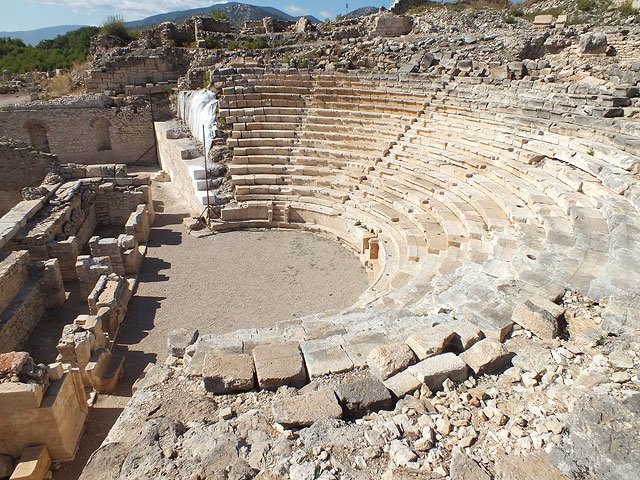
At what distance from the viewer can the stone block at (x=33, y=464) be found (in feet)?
17.4

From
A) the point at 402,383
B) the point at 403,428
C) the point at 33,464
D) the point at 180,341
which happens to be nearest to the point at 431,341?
the point at 402,383

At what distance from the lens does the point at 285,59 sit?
17531 mm

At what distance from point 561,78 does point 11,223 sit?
14850 mm

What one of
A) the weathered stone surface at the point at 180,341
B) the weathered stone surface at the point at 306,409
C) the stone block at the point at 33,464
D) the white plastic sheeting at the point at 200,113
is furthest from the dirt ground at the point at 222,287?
the weathered stone surface at the point at 306,409

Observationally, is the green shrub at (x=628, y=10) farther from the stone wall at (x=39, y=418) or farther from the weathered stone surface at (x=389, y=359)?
the stone wall at (x=39, y=418)

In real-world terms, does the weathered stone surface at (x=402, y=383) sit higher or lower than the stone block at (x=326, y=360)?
higher

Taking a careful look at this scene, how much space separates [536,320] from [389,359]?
5.00 feet

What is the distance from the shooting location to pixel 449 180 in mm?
10695

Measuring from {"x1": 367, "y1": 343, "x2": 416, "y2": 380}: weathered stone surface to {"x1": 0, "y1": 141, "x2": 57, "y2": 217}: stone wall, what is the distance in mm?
14355

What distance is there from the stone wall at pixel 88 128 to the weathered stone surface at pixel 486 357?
18673mm

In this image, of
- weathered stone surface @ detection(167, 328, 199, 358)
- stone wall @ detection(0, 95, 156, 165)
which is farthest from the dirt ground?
stone wall @ detection(0, 95, 156, 165)

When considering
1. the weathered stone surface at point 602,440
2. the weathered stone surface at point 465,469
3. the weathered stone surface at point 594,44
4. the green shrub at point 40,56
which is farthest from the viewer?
the green shrub at point 40,56

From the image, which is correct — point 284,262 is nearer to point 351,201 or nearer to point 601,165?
point 351,201

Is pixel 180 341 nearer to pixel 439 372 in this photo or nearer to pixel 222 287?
pixel 439 372
